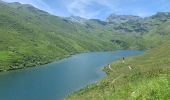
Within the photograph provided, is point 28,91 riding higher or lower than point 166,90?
lower

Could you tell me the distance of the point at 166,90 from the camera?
22156mm

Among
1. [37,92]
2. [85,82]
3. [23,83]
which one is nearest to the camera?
[37,92]

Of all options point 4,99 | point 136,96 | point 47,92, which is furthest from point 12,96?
point 136,96

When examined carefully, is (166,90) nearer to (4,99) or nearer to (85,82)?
(4,99)

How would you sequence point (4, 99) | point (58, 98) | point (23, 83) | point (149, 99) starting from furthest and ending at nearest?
1. point (23, 83)
2. point (4, 99)
3. point (58, 98)
4. point (149, 99)

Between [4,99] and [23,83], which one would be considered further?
[23,83]

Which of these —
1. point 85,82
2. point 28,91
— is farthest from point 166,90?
point 85,82

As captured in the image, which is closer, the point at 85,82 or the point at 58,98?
the point at 58,98

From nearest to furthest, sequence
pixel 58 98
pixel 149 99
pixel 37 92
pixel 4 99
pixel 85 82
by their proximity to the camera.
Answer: pixel 149 99 → pixel 58 98 → pixel 4 99 → pixel 37 92 → pixel 85 82

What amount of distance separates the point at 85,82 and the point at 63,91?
26.9 metres

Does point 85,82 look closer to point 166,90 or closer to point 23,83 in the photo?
point 23,83

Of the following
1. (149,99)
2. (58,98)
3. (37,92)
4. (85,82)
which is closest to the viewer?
(149,99)

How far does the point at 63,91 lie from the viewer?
14512 cm

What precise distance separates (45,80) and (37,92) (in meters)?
39.8
